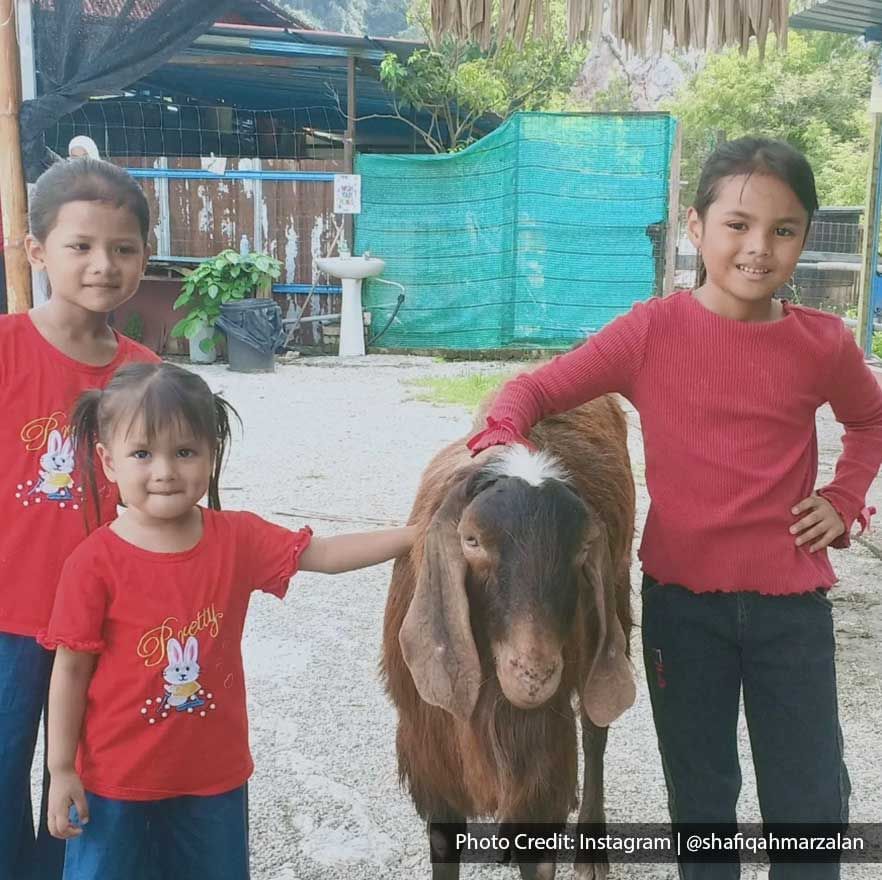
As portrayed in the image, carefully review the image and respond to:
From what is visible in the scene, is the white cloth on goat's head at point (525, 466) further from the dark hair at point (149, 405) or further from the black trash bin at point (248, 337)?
the black trash bin at point (248, 337)

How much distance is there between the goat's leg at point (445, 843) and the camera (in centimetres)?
289

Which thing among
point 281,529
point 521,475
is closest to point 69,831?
point 281,529

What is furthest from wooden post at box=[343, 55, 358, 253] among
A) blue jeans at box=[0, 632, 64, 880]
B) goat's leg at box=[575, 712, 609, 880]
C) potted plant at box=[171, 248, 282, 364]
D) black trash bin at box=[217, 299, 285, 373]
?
blue jeans at box=[0, 632, 64, 880]

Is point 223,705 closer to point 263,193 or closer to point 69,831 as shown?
point 69,831

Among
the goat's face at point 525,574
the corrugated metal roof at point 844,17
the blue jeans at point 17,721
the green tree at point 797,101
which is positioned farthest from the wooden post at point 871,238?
the green tree at point 797,101

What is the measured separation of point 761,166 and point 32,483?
6.11 ft

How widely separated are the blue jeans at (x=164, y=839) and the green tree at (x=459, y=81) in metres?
12.3

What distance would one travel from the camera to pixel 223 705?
2.14m

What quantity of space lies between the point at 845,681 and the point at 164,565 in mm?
3359

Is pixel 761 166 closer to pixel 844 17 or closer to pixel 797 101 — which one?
pixel 844 17

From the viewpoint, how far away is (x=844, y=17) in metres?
8.50

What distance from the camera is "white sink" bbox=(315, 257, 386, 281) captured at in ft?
42.6

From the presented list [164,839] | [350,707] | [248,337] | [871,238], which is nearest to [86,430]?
[164,839]

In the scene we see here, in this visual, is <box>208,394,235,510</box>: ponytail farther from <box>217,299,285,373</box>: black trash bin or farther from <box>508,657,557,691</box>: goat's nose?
<box>217,299,285,373</box>: black trash bin
